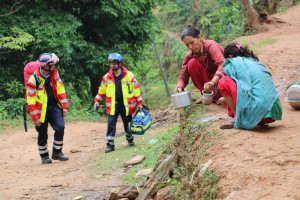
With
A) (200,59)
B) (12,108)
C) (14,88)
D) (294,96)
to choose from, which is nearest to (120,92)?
(200,59)

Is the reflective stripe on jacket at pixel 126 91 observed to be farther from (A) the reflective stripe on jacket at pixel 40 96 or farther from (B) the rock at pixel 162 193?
(B) the rock at pixel 162 193

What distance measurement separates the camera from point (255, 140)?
4.33 m

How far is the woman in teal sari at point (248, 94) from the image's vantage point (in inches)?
191

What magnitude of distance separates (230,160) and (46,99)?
5112mm

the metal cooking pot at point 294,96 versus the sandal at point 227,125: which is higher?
the metal cooking pot at point 294,96

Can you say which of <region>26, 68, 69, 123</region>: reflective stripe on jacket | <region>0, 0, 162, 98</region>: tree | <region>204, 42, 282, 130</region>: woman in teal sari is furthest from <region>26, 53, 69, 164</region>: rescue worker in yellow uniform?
<region>0, 0, 162, 98</region>: tree

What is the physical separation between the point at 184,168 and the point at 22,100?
36.0ft

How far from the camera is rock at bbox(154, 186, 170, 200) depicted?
455cm

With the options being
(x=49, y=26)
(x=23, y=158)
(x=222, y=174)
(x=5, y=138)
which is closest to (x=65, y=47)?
(x=49, y=26)

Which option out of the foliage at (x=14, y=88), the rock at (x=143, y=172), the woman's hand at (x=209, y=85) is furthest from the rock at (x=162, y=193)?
the foliage at (x=14, y=88)

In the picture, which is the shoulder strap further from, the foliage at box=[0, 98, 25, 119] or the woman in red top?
the foliage at box=[0, 98, 25, 119]

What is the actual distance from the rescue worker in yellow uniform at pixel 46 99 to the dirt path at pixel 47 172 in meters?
0.55

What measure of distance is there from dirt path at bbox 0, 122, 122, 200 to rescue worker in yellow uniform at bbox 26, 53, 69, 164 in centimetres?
55

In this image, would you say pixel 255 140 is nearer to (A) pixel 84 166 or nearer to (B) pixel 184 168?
(B) pixel 184 168
